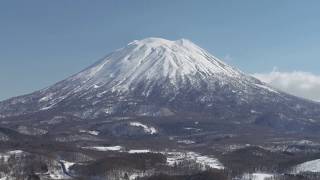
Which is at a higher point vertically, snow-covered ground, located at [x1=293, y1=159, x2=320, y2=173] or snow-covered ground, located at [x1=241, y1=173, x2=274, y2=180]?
snow-covered ground, located at [x1=293, y1=159, x2=320, y2=173]

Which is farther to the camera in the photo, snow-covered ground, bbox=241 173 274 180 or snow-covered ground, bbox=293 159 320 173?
snow-covered ground, bbox=293 159 320 173

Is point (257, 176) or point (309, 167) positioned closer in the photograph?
point (257, 176)

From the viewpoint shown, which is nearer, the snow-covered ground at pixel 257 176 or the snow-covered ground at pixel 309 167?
the snow-covered ground at pixel 257 176

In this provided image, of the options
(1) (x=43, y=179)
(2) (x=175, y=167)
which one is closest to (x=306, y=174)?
(2) (x=175, y=167)

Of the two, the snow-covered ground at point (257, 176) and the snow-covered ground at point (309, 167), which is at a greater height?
the snow-covered ground at point (309, 167)

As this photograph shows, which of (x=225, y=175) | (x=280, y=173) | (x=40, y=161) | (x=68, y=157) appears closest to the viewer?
(x=225, y=175)

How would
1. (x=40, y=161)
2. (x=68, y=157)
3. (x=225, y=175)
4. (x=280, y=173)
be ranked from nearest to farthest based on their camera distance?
(x=225, y=175) → (x=280, y=173) → (x=40, y=161) → (x=68, y=157)

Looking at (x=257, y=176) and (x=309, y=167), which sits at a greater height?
(x=309, y=167)

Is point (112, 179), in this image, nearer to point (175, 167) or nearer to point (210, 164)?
point (175, 167)
